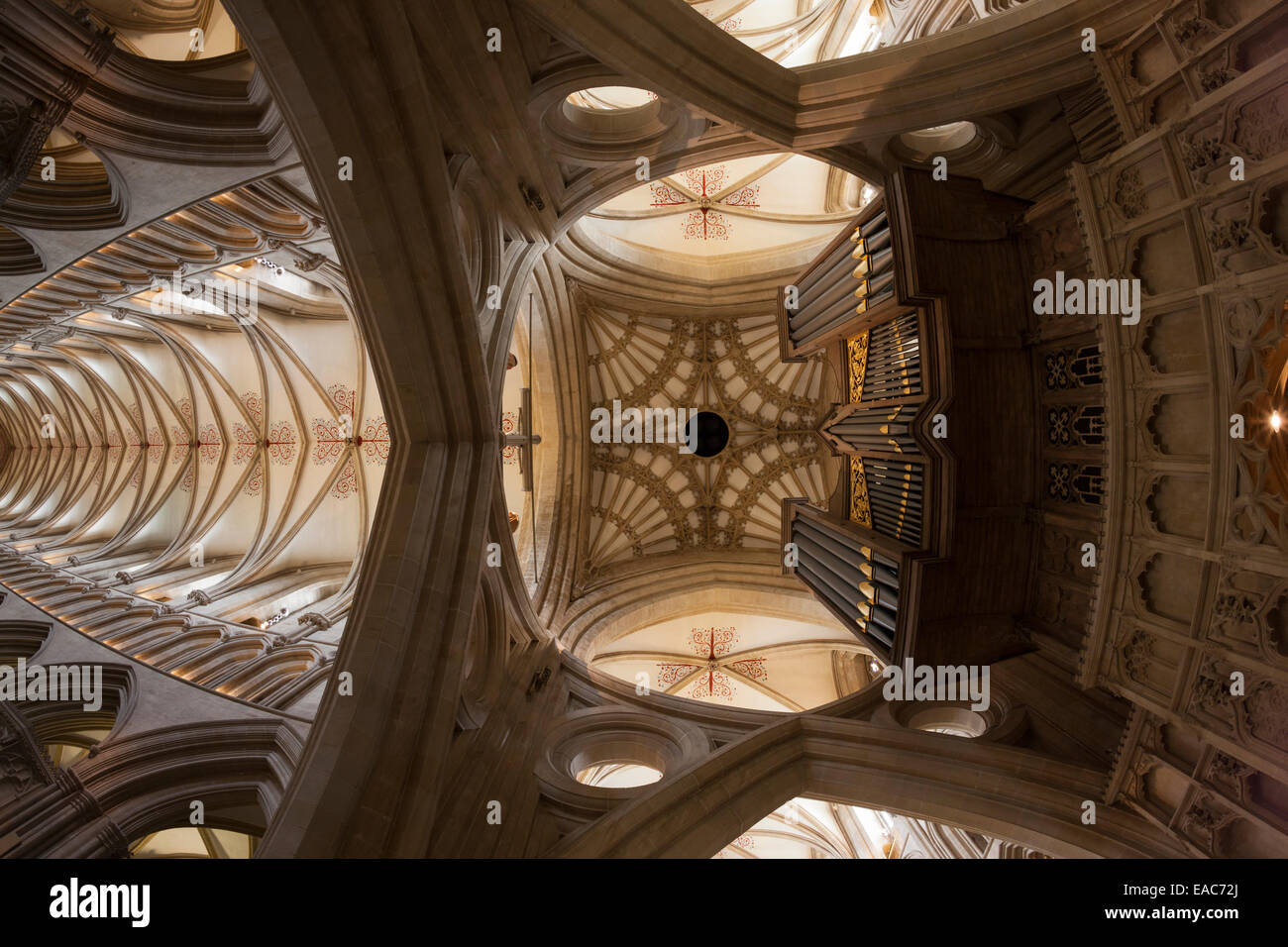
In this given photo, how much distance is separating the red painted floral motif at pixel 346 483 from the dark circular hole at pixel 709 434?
7502 millimetres

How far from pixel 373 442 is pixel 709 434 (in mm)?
7537

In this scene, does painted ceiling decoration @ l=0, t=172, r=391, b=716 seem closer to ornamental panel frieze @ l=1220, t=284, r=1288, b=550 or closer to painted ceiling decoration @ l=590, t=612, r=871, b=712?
painted ceiling decoration @ l=590, t=612, r=871, b=712

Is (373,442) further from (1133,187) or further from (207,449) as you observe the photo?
(1133,187)

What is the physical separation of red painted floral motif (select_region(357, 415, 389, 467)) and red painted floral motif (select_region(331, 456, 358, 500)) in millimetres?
415

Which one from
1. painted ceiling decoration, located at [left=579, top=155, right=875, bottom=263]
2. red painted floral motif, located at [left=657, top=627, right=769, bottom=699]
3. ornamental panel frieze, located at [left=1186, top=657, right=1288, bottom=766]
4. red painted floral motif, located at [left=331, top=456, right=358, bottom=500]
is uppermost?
painted ceiling decoration, located at [left=579, top=155, right=875, bottom=263]

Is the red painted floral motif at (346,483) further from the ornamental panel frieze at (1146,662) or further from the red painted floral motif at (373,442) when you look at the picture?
Result: the ornamental panel frieze at (1146,662)

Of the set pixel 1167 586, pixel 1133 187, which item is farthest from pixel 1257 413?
pixel 1133 187

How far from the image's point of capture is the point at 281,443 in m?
14.1

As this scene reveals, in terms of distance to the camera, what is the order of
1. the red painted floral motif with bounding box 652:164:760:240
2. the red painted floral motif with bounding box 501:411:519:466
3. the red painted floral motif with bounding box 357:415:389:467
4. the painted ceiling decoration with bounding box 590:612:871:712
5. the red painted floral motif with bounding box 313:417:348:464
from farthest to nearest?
the painted ceiling decoration with bounding box 590:612:871:712, the red painted floral motif with bounding box 313:417:348:464, the red painted floral motif with bounding box 501:411:519:466, the red painted floral motif with bounding box 357:415:389:467, the red painted floral motif with bounding box 652:164:760:240

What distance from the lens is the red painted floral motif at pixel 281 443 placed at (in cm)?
1400

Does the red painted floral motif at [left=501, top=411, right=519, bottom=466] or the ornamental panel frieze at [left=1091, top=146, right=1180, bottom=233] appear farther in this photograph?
the red painted floral motif at [left=501, top=411, right=519, bottom=466]

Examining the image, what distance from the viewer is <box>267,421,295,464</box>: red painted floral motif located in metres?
14.0

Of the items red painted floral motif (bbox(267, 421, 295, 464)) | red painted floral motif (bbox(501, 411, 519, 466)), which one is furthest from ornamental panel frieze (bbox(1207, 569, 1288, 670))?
red painted floral motif (bbox(267, 421, 295, 464))

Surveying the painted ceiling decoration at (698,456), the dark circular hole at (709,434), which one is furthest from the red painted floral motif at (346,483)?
the dark circular hole at (709,434)
